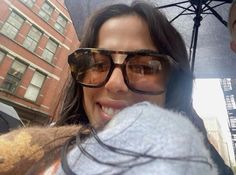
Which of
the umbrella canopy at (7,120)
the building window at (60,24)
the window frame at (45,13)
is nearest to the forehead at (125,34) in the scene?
the umbrella canopy at (7,120)

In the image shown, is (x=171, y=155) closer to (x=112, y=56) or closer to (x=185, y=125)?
(x=185, y=125)

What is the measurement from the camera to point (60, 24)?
17469 millimetres

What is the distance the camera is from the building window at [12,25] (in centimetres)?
1406

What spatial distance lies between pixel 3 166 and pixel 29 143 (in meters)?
0.08

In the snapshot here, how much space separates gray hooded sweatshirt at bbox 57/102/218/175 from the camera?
37 cm

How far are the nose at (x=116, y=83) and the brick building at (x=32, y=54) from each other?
42.1 feet

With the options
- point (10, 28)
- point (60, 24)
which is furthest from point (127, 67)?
point (60, 24)

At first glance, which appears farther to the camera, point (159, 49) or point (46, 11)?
point (46, 11)

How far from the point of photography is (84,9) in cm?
316

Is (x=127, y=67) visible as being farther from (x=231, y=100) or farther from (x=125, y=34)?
(x=231, y=100)

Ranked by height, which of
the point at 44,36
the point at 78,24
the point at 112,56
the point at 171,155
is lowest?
the point at 171,155

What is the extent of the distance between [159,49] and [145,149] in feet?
2.12

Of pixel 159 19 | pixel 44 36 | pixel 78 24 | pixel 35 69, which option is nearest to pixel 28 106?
pixel 35 69

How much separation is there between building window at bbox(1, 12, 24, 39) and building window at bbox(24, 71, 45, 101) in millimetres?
2529
